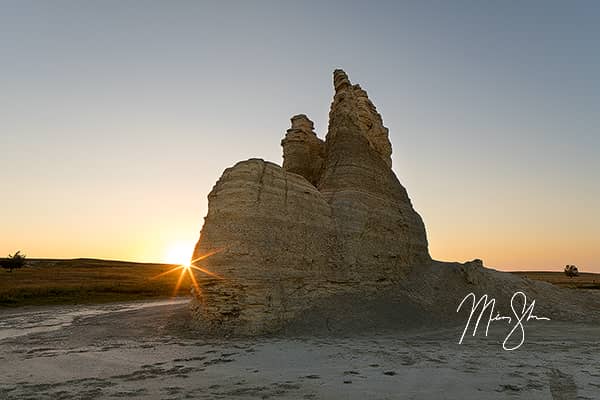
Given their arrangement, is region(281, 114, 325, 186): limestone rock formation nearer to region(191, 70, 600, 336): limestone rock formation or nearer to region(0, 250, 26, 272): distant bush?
region(191, 70, 600, 336): limestone rock formation

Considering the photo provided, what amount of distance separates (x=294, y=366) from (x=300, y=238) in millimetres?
7124

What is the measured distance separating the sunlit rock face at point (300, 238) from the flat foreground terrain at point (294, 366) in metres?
1.69

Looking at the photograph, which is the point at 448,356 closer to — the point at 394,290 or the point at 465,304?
the point at 394,290

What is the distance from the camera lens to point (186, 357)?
12.7m

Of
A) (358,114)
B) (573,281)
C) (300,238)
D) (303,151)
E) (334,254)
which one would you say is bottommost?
(334,254)

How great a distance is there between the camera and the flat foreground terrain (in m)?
9.08

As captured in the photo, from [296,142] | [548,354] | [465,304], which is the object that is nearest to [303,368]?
[548,354]

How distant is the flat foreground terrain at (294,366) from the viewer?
9.08m

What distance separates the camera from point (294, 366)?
11.5m
